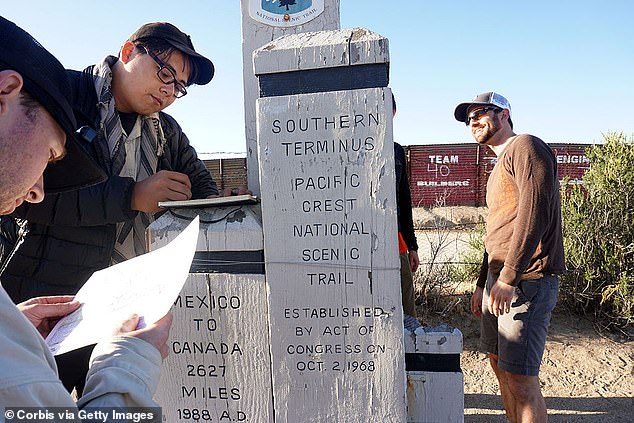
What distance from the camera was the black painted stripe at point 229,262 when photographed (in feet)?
5.59

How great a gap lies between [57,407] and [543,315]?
2.41m

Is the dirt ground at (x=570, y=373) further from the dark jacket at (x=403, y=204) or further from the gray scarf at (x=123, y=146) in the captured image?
the gray scarf at (x=123, y=146)

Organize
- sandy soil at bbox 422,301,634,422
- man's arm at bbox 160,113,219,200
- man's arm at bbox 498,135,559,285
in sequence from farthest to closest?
sandy soil at bbox 422,301,634,422 → man's arm at bbox 498,135,559,285 → man's arm at bbox 160,113,219,200

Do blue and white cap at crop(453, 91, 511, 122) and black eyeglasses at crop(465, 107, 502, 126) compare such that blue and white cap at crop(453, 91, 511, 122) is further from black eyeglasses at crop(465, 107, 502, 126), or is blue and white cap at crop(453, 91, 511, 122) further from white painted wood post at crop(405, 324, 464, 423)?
white painted wood post at crop(405, 324, 464, 423)

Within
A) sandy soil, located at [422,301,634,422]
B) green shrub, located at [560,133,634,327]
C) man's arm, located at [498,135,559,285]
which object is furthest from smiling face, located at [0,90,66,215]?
green shrub, located at [560,133,634,327]

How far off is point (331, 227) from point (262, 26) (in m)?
0.92

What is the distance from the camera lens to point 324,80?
1616mm

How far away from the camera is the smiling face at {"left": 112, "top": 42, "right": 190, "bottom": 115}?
1950 mm

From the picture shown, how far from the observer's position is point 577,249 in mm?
4496

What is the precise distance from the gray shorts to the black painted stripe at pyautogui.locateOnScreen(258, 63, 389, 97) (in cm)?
153

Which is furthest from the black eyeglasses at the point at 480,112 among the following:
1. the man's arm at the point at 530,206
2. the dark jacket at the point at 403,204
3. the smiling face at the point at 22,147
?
the smiling face at the point at 22,147

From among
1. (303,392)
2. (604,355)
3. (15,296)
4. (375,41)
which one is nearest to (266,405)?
(303,392)

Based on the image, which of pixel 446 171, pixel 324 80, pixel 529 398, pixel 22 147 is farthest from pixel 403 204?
pixel 446 171

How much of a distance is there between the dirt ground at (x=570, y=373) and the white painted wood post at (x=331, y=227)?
2017 mm
